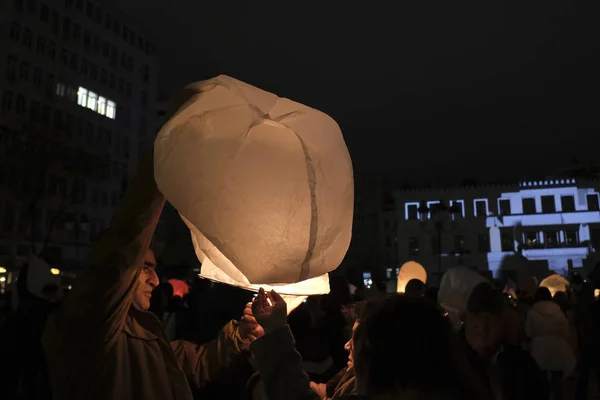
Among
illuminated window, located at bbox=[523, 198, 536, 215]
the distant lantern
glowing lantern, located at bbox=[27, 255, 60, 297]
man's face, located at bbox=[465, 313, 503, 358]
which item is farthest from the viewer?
illuminated window, located at bbox=[523, 198, 536, 215]

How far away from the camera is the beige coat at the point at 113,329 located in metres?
1.67

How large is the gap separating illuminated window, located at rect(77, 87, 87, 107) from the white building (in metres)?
34.8

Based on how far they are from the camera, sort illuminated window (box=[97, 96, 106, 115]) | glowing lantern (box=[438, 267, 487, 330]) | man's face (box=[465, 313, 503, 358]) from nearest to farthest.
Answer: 1. man's face (box=[465, 313, 503, 358])
2. glowing lantern (box=[438, 267, 487, 330])
3. illuminated window (box=[97, 96, 106, 115])

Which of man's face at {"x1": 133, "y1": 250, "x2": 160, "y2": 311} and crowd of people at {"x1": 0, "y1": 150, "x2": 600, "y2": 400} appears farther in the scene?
man's face at {"x1": 133, "y1": 250, "x2": 160, "y2": 311}

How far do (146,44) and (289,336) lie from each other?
5959 centimetres

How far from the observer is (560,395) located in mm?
7848

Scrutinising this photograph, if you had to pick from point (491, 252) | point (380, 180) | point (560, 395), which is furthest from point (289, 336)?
point (380, 180)

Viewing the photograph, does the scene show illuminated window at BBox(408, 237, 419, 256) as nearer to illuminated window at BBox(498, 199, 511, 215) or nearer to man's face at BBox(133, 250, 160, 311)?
illuminated window at BBox(498, 199, 511, 215)

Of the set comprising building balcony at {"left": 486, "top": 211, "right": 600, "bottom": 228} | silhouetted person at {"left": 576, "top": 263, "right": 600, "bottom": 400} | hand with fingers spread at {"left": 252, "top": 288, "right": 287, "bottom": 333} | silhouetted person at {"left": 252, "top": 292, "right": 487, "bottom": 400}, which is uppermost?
building balcony at {"left": 486, "top": 211, "right": 600, "bottom": 228}

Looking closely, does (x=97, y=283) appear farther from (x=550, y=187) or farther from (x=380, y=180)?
(x=380, y=180)

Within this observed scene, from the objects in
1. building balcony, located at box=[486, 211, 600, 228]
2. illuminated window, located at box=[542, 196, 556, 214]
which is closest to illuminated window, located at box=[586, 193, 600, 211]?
building balcony, located at box=[486, 211, 600, 228]

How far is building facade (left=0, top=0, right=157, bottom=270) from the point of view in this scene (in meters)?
39.2

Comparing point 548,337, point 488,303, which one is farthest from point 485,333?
point 548,337

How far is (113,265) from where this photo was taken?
1.67 metres
